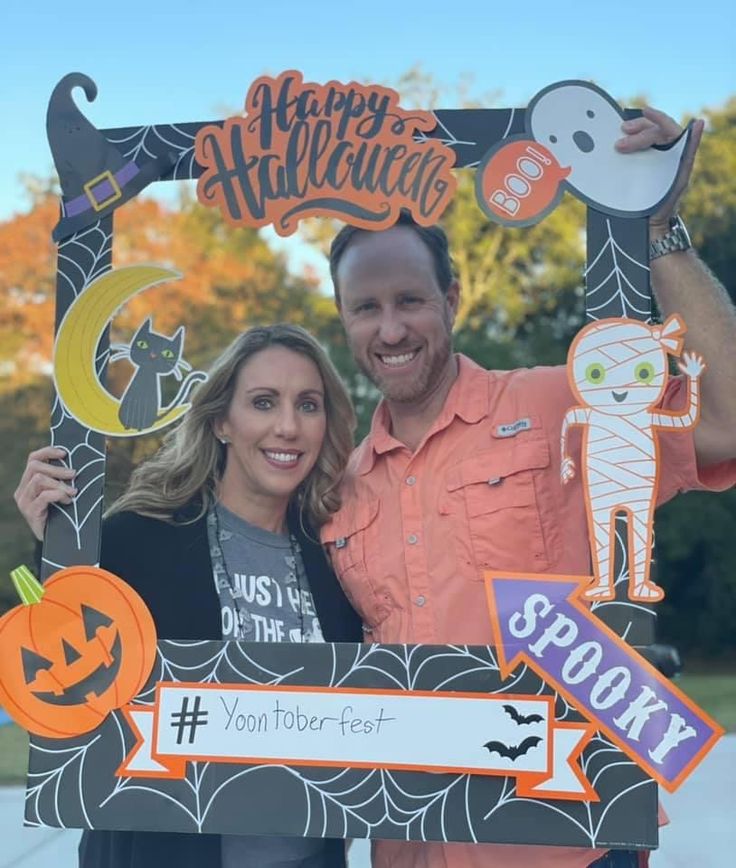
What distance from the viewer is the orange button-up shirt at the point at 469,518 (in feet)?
6.68

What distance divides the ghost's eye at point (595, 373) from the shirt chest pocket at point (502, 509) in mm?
201

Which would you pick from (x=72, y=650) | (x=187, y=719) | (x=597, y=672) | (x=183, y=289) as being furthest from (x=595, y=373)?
(x=183, y=289)

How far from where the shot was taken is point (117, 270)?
7.00 feet

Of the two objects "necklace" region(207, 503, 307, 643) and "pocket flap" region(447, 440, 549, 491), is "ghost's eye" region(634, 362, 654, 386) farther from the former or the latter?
"necklace" region(207, 503, 307, 643)

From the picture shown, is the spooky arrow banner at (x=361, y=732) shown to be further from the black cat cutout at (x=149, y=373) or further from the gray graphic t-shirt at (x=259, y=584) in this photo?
the black cat cutout at (x=149, y=373)

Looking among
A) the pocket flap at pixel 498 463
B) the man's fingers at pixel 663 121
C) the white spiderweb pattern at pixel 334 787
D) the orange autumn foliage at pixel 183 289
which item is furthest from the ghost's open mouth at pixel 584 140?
the orange autumn foliage at pixel 183 289

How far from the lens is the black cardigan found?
6.97 feet

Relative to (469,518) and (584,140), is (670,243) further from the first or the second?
(469,518)


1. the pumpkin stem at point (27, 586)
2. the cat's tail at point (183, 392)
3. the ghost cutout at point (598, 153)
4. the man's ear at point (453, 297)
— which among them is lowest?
the pumpkin stem at point (27, 586)

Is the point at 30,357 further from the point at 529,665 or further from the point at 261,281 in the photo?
the point at 529,665

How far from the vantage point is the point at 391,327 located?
2162mm

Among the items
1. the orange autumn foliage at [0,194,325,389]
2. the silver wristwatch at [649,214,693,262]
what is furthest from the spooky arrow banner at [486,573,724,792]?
the orange autumn foliage at [0,194,325,389]

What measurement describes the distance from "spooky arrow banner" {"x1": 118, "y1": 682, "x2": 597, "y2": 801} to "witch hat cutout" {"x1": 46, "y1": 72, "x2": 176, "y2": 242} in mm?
991

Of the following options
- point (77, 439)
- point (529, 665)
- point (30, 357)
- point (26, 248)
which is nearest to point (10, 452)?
point (30, 357)
